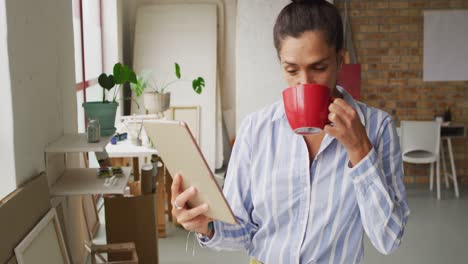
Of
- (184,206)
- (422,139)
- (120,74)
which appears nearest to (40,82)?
(120,74)

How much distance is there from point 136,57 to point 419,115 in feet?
11.3

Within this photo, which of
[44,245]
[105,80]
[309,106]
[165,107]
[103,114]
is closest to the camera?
[309,106]

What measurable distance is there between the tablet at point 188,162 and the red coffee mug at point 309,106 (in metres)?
0.27

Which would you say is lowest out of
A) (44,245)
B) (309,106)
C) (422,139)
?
(44,245)

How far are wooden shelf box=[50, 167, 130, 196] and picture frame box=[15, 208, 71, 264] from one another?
298 mm

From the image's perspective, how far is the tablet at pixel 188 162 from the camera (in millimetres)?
1038

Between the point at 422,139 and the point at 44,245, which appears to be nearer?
the point at 44,245

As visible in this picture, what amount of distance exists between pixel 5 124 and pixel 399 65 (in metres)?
5.08

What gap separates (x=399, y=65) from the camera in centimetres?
650

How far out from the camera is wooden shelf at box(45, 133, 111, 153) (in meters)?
2.99

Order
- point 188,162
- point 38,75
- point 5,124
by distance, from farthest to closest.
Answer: point 38,75 < point 5,124 < point 188,162

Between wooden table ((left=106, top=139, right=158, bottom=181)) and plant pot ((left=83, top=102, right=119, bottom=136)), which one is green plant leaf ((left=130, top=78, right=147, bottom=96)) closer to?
wooden table ((left=106, top=139, right=158, bottom=181))

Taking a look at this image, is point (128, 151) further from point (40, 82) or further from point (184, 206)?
point (184, 206)

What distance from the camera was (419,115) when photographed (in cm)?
657
